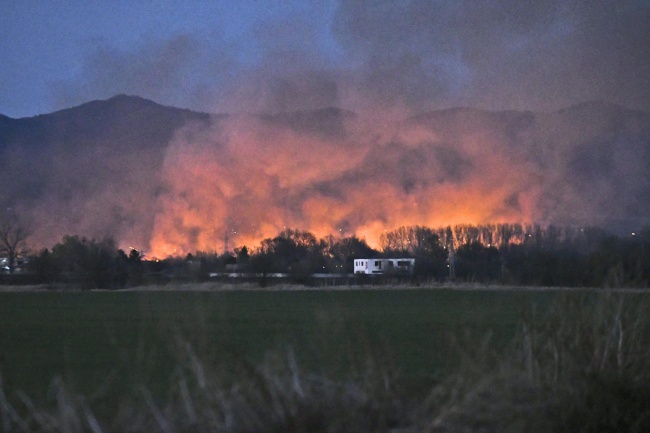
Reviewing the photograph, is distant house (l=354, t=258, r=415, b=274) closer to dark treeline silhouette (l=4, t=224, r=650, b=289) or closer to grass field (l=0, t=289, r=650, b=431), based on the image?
dark treeline silhouette (l=4, t=224, r=650, b=289)

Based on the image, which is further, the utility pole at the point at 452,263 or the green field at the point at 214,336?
the utility pole at the point at 452,263

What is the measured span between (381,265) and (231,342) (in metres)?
103

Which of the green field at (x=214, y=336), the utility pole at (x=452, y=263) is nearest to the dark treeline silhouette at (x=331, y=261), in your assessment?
the utility pole at (x=452, y=263)

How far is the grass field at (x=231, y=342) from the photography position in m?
9.72

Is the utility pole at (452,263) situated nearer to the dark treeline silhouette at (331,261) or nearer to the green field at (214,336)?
the dark treeline silhouette at (331,261)

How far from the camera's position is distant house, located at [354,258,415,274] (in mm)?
105331

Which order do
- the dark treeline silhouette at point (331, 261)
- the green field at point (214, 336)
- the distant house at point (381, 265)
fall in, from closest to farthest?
the green field at point (214, 336) → the dark treeline silhouette at point (331, 261) → the distant house at point (381, 265)

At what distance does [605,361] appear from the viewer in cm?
1095

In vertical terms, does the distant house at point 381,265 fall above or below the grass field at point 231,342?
above

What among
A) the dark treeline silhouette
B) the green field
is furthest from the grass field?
the dark treeline silhouette

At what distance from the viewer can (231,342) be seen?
23016 mm

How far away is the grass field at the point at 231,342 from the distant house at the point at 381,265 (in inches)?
2271

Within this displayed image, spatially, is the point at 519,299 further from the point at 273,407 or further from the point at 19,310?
the point at 19,310

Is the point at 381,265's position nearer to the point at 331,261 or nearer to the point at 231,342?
the point at 331,261
